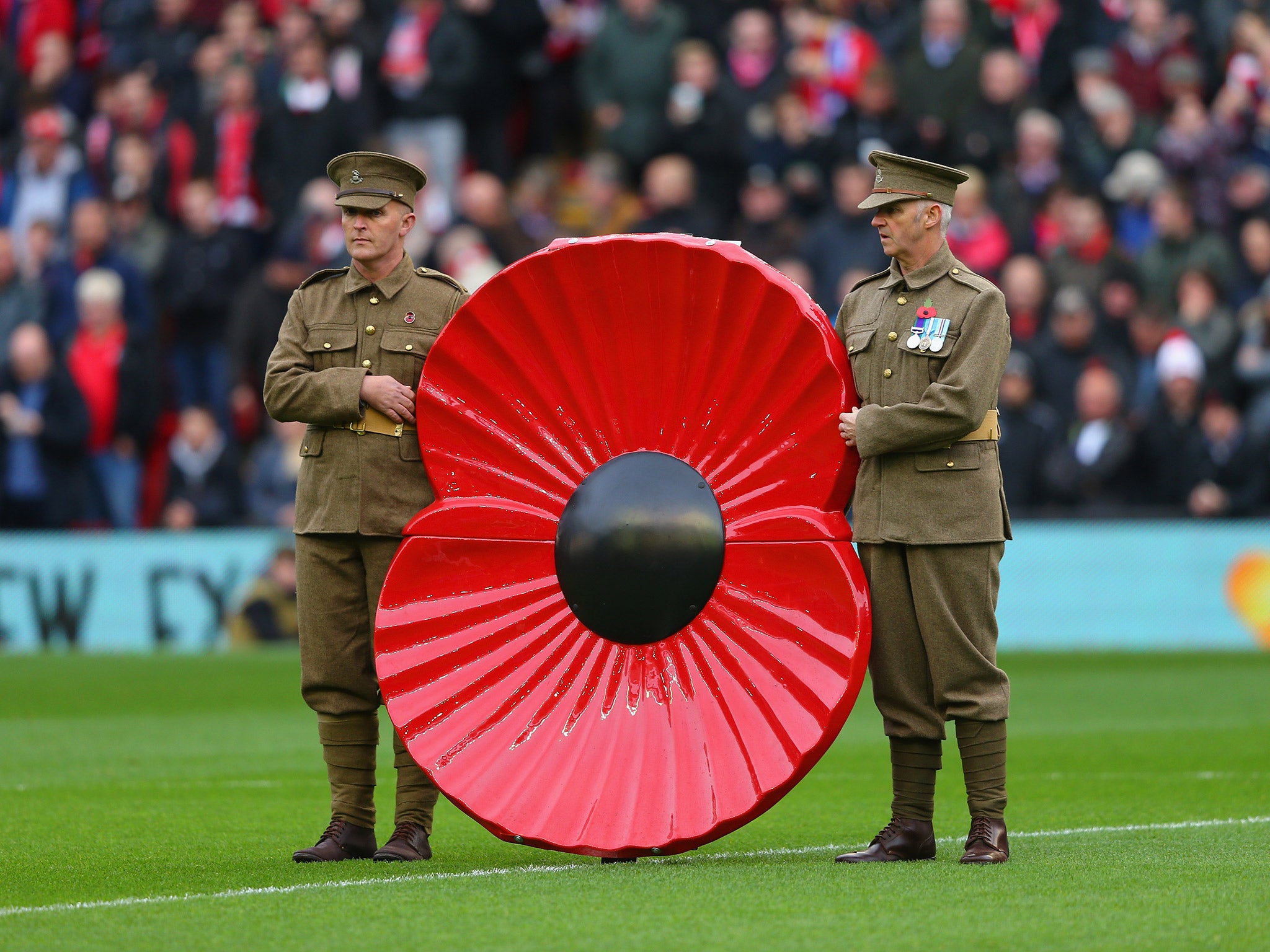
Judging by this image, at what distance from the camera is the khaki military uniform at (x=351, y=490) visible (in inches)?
257

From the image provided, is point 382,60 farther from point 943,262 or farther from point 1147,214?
point 943,262

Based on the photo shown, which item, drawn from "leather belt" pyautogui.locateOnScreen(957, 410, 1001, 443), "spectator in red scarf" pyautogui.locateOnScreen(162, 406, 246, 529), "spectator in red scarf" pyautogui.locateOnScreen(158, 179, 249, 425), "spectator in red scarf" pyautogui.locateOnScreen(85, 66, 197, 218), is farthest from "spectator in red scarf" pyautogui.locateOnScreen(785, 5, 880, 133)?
"leather belt" pyautogui.locateOnScreen(957, 410, 1001, 443)

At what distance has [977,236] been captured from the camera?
14.6 m

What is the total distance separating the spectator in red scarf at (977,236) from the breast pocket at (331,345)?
27.9 feet

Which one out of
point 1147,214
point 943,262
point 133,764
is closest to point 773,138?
point 1147,214

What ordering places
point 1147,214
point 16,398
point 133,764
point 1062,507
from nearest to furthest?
point 133,764 → point 1062,507 → point 1147,214 → point 16,398

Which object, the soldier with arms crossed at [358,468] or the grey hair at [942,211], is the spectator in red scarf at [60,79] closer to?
the soldier with arms crossed at [358,468]

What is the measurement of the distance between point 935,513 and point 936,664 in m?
0.44

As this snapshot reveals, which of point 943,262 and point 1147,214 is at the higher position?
point 1147,214

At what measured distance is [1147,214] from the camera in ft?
49.8

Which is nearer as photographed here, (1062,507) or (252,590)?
(1062,507)

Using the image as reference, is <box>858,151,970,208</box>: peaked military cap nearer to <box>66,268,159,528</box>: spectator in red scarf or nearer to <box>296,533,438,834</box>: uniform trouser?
<box>296,533,438,834</box>: uniform trouser

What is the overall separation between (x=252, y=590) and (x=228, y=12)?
580 centimetres

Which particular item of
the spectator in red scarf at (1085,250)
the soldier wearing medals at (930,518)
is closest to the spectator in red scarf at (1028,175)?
the spectator in red scarf at (1085,250)
